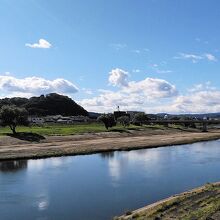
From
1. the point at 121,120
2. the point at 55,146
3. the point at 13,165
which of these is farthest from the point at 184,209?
the point at 121,120

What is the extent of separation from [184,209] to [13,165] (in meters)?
32.0

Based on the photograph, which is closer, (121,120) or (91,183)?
(91,183)

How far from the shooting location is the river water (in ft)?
94.0

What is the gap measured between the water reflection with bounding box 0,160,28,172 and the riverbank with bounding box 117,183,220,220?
2565cm

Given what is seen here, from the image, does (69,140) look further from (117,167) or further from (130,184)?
(130,184)

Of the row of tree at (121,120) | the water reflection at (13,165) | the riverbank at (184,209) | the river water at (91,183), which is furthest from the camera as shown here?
the row of tree at (121,120)

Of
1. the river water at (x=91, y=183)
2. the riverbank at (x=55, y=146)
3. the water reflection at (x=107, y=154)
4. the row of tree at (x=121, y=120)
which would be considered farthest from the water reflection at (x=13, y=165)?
the row of tree at (x=121, y=120)

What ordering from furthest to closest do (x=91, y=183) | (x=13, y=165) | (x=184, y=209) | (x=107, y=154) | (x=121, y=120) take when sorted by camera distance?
(x=121, y=120), (x=107, y=154), (x=13, y=165), (x=91, y=183), (x=184, y=209)

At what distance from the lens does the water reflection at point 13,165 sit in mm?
49769

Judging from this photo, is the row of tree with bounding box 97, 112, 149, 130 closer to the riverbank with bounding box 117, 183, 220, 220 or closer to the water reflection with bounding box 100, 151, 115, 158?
the water reflection with bounding box 100, 151, 115, 158

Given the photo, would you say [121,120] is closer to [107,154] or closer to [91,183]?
[107,154]

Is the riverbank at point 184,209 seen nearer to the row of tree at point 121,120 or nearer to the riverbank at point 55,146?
the riverbank at point 55,146

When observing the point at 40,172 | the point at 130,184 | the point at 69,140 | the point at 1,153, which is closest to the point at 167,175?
the point at 130,184

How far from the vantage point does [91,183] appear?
3934 centimetres
